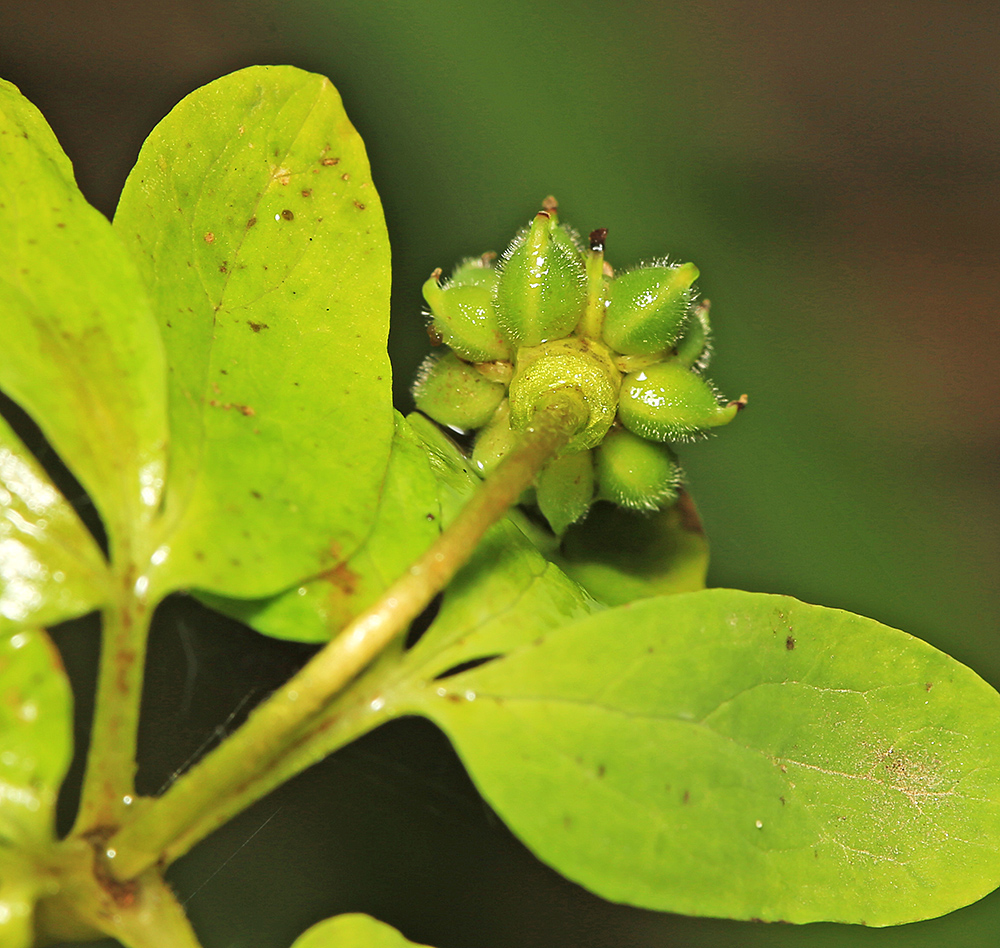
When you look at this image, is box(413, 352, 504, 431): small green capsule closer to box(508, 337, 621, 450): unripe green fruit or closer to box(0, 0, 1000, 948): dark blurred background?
box(508, 337, 621, 450): unripe green fruit

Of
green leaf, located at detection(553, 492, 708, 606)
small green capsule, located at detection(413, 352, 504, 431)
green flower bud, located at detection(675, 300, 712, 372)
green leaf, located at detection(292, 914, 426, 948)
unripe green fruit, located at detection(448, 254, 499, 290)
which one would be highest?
unripe green fruit, located at detection(448, 254, 499, 290)

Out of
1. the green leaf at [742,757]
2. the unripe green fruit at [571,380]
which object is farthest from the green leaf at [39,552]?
the unripe green fruit at [571,380]

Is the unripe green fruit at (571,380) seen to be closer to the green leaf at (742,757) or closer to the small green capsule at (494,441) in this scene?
the small green capsule at (494,441)

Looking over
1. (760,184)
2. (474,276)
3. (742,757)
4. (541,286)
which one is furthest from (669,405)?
(760,184)

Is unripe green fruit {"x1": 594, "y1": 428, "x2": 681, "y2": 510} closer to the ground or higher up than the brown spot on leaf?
closer to the ground

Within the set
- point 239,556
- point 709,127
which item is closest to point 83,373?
point 239,556

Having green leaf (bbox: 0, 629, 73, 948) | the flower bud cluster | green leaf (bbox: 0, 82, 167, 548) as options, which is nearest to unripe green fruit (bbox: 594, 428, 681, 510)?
the flower bud cluster
